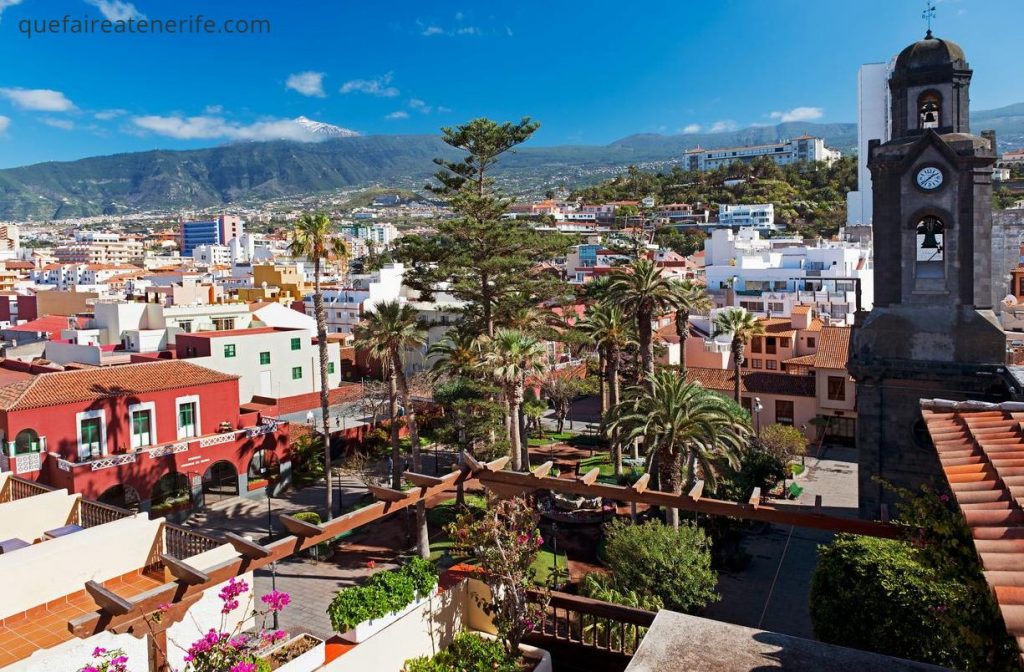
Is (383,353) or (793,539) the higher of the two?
(383,353)

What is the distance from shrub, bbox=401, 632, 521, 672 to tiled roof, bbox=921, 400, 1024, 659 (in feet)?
17.3

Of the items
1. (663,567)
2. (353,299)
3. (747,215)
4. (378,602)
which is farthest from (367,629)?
(747,215)

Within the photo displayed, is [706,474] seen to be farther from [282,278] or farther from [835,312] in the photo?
[282,278]

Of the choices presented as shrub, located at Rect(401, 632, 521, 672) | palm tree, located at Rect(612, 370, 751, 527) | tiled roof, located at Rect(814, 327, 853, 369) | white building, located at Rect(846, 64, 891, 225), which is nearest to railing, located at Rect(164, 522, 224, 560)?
shrub, located at Rect(401, 632, 521, 672)

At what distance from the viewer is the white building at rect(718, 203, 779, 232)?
11794 cm

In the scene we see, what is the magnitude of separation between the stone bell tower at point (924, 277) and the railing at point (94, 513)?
18068mm

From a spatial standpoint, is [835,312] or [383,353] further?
[835,312]

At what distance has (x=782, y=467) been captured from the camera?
28.3 meters

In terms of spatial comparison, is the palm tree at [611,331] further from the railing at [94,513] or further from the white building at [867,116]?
the white building at [867,116]

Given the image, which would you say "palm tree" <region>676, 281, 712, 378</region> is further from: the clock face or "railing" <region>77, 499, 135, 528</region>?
"railing" <region>77, 499, 135, 528</region>

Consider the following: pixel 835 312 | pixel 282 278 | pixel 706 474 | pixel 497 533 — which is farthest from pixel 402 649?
pixel 282 278

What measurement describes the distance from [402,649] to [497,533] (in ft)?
5.83

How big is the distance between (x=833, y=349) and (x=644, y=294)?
14.1 metres

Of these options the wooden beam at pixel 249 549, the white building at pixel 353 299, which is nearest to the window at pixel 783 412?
the white building at pixel 353 299
